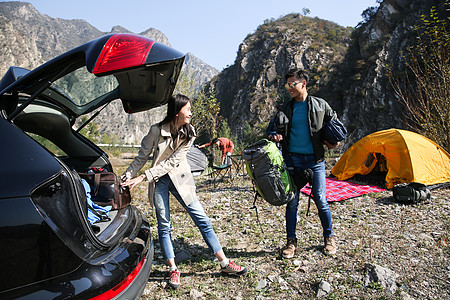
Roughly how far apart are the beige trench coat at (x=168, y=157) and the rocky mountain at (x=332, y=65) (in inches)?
969

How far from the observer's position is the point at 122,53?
5.58 ft

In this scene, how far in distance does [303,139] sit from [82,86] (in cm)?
230

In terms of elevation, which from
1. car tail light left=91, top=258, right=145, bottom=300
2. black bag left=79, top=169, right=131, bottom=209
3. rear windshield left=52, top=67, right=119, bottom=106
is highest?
rear windshield left=52, top=67, right=119, bottom=106

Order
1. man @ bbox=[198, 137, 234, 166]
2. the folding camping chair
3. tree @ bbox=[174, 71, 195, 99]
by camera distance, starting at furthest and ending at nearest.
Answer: tree @ bbox=[174, 71, 195, 99] → the folding camping chair → man @ bbox=[198, 137, 234, 166]

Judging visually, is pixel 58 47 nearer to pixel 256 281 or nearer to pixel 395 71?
pixel 395 71

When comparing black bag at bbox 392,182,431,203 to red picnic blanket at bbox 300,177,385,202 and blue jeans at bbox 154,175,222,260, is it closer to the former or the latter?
red picnic blanket at bbox 300,177,385,202

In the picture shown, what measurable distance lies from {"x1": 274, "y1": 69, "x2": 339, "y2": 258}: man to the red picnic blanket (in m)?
2.91

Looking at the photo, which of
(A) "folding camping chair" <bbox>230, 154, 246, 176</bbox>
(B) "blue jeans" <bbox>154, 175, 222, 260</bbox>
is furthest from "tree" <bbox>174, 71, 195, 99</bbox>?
(B) "blue jeans" <bbox>154, 175, 222, 260</bbox>

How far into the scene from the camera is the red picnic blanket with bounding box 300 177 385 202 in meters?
5.91

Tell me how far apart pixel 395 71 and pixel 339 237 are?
30776 millimetres

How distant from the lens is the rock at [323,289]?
2412 millimetres

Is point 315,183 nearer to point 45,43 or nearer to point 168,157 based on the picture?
point 168,157

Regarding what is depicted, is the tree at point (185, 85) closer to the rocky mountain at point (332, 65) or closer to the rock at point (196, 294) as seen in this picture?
the rock at point (196, 294)

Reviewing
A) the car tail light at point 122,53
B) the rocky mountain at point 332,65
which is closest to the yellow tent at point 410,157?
the car tail light at point 122,53
